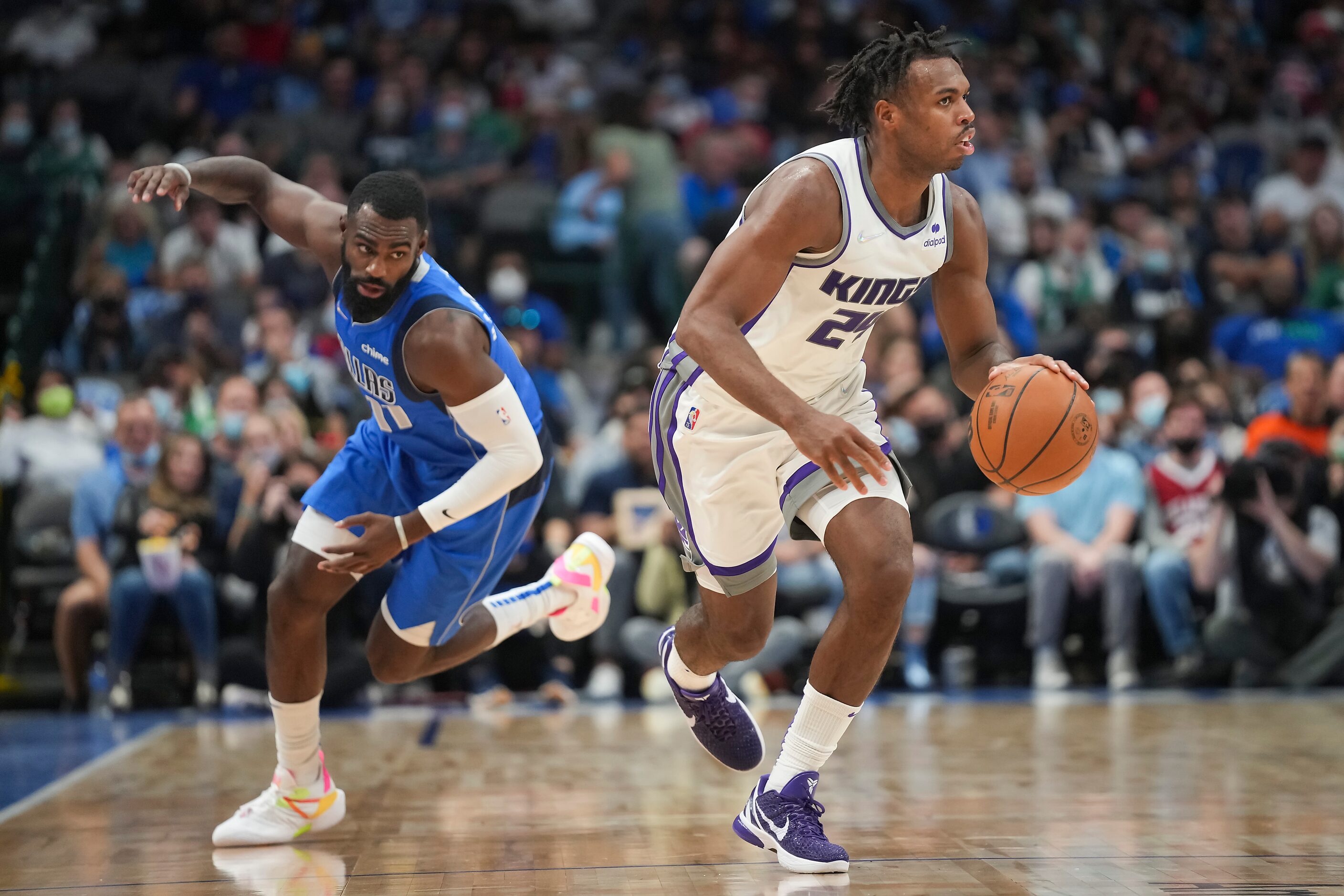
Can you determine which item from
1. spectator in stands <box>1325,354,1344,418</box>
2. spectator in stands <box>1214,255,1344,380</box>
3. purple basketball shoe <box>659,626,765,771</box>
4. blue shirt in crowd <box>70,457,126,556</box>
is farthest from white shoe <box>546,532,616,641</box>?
A: spectator in stands <box>1214,255,1344,380</box>

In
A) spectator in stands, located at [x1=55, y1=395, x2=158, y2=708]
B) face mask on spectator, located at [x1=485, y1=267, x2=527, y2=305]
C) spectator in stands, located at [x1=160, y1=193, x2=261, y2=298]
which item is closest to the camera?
spectator in stands, located at [x1=55, y1=395, x2=158, y2=708]

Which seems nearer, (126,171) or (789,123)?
(126,171)

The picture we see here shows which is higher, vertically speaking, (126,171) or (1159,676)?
(126,171)

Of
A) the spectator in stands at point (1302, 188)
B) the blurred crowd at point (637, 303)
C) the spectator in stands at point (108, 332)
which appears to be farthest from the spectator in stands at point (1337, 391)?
the spectator in stands at point (108, 332)

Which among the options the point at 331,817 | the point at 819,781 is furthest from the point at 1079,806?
the point at 331,817

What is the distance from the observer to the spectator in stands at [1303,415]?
26.5 ft

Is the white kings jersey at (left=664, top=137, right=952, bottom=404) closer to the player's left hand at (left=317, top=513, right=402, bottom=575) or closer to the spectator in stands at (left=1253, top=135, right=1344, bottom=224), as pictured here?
the player's left hand at (left=317, top=513, right=402, bottom=575)

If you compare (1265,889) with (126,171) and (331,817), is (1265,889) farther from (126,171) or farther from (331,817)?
(126,171)

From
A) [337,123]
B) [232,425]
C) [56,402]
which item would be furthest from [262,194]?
[337,123]

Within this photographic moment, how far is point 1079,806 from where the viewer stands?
425 cm

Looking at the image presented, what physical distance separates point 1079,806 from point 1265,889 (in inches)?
43.3

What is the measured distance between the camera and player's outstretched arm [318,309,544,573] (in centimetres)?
374

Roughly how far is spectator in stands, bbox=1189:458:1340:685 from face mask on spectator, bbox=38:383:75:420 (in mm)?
6624

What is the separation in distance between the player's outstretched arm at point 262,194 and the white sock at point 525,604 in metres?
1.26
